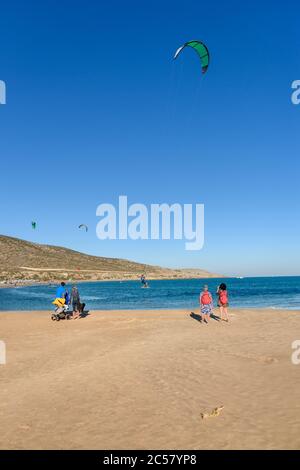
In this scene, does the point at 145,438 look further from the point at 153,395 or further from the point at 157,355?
the point at 157,355

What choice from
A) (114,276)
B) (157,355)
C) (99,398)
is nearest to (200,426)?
(99,398)

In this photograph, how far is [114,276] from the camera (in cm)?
14875

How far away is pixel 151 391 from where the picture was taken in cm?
793

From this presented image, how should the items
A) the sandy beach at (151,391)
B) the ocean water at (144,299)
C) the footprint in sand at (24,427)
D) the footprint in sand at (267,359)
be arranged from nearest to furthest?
1. the sandy beach at (151,391)
2. the footprint in sand at (24,427)
3. the footprint in sand at (267,359)
4. the ocean water at (144,299)

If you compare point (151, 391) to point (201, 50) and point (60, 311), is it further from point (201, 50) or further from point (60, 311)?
point (201, 50)

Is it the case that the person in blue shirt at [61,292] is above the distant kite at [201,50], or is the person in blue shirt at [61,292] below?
below

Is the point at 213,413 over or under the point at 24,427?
over

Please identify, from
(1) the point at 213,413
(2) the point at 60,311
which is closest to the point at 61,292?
(2) the point at 60,311

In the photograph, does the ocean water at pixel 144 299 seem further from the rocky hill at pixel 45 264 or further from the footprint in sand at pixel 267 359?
the rocky hill at pixel 45 264

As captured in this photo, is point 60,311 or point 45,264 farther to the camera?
point 45,264

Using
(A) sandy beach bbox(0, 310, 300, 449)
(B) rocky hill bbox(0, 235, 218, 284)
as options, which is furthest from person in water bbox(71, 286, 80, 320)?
(B) rocky hill bbox(0, 235, 218, 284)

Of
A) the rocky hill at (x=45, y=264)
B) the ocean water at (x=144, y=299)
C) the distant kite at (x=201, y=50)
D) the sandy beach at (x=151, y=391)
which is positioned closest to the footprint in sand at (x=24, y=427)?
the sandy beach at (x=151, y=391)

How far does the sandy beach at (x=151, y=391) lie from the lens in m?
5.79

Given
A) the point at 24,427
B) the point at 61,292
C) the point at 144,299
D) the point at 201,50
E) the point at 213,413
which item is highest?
the point at 201,50
